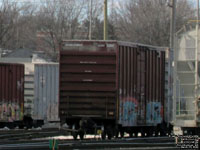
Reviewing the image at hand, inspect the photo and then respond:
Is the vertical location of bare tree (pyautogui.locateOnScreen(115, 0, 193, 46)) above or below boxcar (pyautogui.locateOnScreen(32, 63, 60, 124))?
above

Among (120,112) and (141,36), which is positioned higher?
(141,36)

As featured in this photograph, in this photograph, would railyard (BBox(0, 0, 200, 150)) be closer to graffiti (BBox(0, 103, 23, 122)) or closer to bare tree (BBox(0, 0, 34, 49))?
graffiti (BBox(0, 103, 23, 122))

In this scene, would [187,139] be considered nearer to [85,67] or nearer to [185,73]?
[185,73]

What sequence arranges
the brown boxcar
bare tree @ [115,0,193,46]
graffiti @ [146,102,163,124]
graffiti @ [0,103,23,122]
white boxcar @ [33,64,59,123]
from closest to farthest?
graffiti @ [146,102,163,124]
the brown boxcar
graffiti @ [0,103,23,122]
white boxcar @ [33,64,59,123]
bare tree @ [115,0,193,46]

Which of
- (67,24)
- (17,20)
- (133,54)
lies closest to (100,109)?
(133,54)

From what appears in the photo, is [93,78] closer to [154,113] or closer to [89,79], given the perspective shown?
[89,79]

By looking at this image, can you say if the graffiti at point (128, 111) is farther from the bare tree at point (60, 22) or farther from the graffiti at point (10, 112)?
the bare tree at point (60, 22)

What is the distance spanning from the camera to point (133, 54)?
27969 mm

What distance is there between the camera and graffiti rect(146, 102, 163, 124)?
29484mm

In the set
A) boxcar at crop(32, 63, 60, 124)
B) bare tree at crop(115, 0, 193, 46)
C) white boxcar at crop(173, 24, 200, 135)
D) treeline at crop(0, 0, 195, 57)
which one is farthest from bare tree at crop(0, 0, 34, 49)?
white boxcar at crop(173, 24, 200, 135)

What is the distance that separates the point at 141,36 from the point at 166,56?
3777cm

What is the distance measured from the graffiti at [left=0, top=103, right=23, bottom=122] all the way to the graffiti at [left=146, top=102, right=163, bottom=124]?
825 cm

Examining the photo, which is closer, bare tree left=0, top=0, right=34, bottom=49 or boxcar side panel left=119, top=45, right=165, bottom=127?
boxcar side panel left=119, top=45, right=165, bottom=127

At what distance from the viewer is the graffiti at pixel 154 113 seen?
96.7 ft
